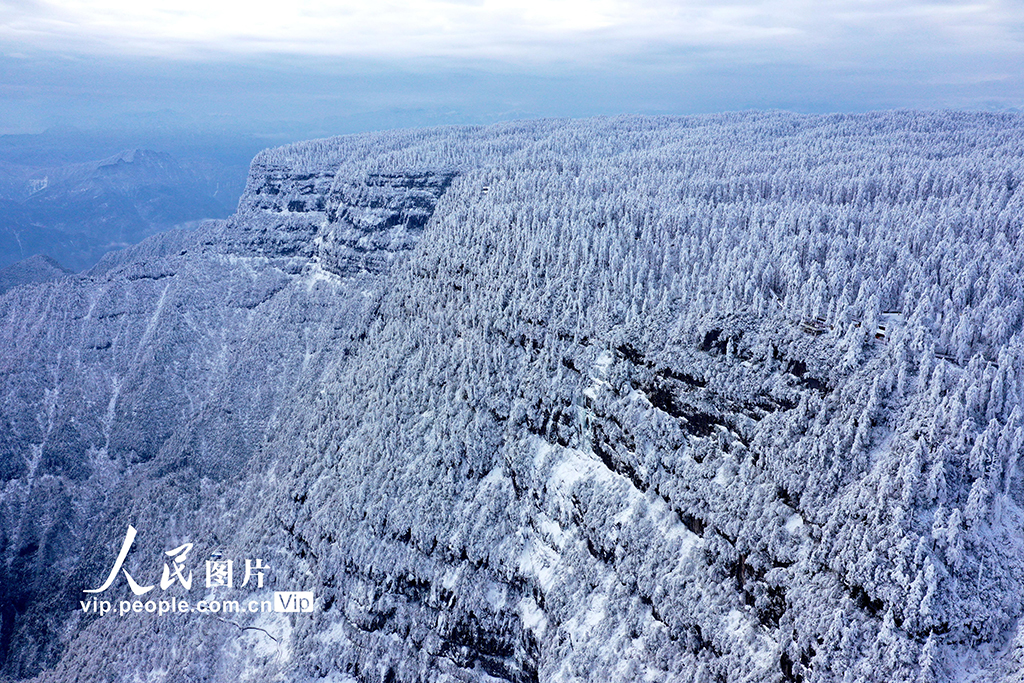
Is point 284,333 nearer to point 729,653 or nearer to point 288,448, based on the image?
point 288,448

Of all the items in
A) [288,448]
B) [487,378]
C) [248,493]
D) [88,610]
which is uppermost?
[487,378]

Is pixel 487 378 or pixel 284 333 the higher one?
pixel 487 378

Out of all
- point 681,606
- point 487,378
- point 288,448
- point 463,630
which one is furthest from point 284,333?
point 681,606

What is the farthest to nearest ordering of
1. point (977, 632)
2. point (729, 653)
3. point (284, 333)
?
point (284, 333) → point (729, 653) → point (977, 632)

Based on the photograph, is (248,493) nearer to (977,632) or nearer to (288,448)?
(288,448)

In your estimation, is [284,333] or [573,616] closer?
[573,616]

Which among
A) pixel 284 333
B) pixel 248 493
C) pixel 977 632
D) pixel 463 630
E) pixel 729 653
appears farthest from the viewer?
pixel 284 333
